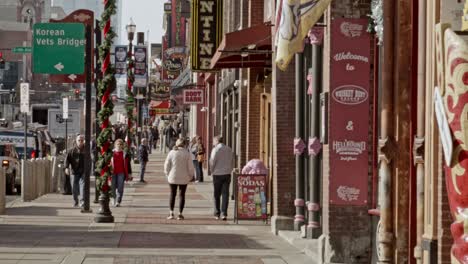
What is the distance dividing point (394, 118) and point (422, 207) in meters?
1.11

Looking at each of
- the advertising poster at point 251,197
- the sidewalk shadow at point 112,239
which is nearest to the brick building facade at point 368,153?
the advertising poster at point 251,197

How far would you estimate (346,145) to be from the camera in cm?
1571

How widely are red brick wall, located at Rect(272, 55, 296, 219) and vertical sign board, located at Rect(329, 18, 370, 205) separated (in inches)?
252

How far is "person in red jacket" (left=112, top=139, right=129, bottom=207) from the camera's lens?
96.3 ft

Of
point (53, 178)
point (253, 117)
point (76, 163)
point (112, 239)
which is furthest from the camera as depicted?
point (53, 178)

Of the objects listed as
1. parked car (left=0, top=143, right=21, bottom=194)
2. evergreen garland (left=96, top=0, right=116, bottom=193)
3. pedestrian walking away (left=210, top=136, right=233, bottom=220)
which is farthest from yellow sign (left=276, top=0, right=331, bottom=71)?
parked car (left=0, top=143, right=21, bottom=194)

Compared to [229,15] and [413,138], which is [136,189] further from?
[413,138]

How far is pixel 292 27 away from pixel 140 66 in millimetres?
58343

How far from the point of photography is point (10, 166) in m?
34.3

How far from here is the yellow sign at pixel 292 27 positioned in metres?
10.8

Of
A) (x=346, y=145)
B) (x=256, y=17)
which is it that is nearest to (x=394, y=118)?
(x=346, y=145)

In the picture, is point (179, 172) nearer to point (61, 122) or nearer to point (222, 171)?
point (222, 171)

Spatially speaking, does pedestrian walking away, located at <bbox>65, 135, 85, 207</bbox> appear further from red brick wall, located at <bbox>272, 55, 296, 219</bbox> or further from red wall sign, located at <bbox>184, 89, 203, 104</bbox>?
red wall sign, located at <bbox>184, 89, 203, 104</bbox>

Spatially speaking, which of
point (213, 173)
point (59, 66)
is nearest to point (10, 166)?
point (59, 66)
